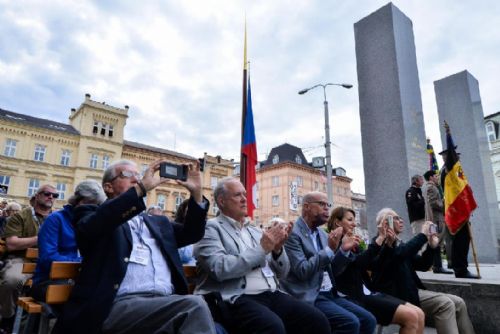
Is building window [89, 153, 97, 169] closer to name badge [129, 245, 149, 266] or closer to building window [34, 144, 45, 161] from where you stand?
building window [34, 144, 45, 161]

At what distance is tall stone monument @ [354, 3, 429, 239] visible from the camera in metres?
8.05

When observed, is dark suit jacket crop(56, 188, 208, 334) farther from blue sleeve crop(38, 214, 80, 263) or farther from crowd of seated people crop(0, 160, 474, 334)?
blue sleeve crop(38, 214, 80, 263)

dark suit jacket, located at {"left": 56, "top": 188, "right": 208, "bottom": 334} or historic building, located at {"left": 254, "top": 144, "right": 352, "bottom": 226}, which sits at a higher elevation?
historic building, located at {"left": 254, "top": 144, "right": 352, "bottom": 226}

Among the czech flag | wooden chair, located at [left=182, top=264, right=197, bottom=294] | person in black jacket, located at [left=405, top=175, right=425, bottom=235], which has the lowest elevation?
wooden chair, located at [left=182, top=264, right=197, bottom=294]

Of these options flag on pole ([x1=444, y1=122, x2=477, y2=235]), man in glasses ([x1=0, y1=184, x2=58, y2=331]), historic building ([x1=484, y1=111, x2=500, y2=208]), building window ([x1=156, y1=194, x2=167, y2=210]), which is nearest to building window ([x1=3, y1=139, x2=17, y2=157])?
building window ([x1=156, y1=194, x2=167, y2=210])

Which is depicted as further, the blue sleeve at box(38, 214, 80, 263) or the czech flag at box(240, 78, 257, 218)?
the czech flag at box(240, 78, 257, 218)

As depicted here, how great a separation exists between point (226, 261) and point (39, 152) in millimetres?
39540

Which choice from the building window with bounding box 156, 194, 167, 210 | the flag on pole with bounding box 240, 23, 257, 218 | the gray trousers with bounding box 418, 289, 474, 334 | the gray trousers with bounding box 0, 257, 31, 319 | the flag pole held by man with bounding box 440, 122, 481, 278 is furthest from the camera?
the building window with bounding box 156, 194, 167, 210

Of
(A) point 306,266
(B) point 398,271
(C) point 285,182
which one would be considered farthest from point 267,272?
(C) point 285,182

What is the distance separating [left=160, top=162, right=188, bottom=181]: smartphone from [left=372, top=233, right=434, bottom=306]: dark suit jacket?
2364 mm

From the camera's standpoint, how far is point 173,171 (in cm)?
237

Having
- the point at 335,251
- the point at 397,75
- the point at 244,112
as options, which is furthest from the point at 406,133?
the point at 335,251

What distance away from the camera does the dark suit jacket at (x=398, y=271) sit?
3578 millimetres

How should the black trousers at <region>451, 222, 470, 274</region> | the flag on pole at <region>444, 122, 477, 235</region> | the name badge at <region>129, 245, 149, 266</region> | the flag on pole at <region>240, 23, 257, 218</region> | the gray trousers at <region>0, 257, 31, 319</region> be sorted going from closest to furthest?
1. the name badge at <region>129, 245, 149, 266</region>
2. the gray trousers at <region>0, 257, 31, 319</region>
3. the black trousers at <region>451, 222, 470, 274</region>
4. the flag on pole at <region>444, 122, 477, 235</region>
5. the flag on pole at <region>240, 23, 257, 218</region>
